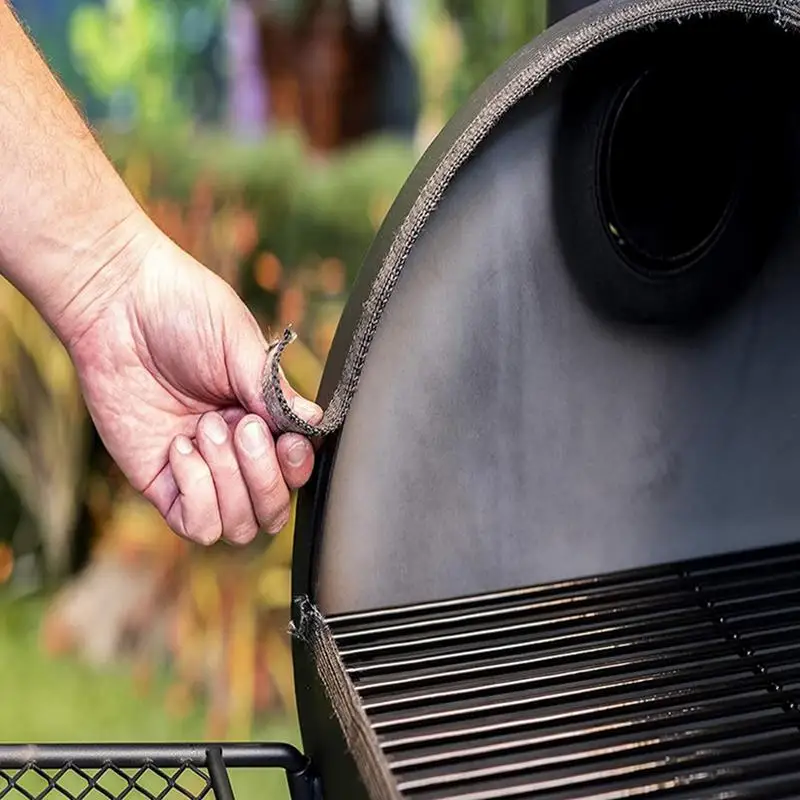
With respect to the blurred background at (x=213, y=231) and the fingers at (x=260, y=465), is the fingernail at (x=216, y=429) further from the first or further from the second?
the blurred background at (x=213, y=231)

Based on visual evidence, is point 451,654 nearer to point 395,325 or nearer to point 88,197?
point 395,325

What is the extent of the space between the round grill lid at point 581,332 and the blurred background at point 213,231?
0.99 metres

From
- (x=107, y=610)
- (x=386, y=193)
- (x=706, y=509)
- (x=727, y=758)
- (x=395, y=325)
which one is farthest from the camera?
(x=107, y=610)

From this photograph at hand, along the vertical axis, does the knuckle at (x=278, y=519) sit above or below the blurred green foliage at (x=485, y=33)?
below

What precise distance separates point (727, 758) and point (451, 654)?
0.48ft

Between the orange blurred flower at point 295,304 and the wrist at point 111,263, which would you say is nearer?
the wrist at point 111,263

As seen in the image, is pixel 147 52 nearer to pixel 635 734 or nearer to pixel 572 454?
pixel 572 454

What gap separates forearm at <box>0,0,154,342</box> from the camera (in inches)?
23.5

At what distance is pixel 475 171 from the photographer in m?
0.57

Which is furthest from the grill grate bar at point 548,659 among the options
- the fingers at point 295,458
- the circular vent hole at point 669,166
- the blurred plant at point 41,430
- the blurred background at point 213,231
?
the blurred plant at point 41,430

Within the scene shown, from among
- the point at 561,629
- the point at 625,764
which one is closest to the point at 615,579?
the point at 561,629

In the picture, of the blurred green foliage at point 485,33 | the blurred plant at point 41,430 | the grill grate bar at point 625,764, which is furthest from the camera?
the blurred plant at point 41,430

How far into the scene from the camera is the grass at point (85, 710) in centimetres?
162

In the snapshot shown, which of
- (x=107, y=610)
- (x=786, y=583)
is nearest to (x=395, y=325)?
(x=786, y=583)
